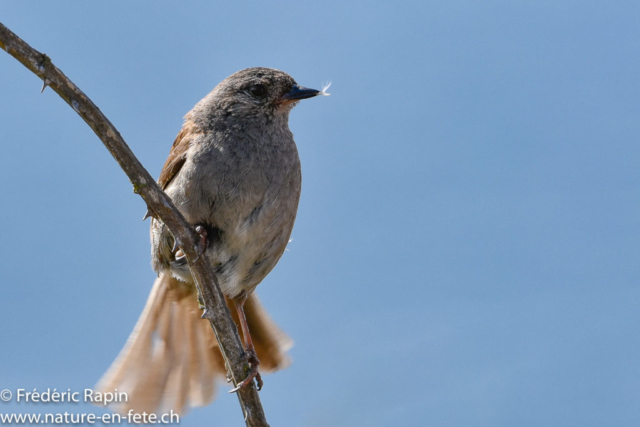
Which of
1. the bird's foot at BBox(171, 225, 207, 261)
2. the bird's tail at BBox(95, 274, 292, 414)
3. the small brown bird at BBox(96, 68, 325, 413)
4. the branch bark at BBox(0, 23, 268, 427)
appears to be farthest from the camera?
the bird's tail at BBox(95, 274, 292, 414)

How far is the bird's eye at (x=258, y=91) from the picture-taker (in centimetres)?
570

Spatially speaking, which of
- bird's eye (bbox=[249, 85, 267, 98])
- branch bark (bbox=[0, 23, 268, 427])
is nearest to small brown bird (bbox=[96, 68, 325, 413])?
bird's eye (bbox=[249, 85, 267, 98])

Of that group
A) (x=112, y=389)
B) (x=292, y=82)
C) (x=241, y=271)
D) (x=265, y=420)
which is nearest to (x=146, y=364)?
(x=112, y=389)

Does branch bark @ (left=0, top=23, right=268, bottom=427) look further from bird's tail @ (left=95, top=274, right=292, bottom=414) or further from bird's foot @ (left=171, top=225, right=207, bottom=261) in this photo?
bird's tail @ (left=95, top=274, right=292, bottom=414)

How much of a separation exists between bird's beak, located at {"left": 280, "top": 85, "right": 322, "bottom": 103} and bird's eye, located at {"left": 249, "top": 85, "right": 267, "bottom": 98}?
0.51 ft

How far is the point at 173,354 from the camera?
607 centimetres

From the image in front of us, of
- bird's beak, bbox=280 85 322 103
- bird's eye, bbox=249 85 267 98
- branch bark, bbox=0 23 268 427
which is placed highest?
bird's eye, bbox=249 85 267 98

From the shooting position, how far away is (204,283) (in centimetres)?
441

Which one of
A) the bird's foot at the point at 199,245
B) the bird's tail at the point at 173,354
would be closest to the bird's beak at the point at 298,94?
the bird's foot at the point at 199,245

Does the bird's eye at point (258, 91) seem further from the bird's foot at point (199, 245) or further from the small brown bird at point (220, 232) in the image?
the bird's foot at point (199, 245)

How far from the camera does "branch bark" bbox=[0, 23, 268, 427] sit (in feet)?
12.2

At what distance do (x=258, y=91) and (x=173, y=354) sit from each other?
237 cm

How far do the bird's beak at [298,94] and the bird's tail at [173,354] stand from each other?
177cm

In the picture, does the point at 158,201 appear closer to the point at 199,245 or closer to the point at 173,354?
the point at 199,245
